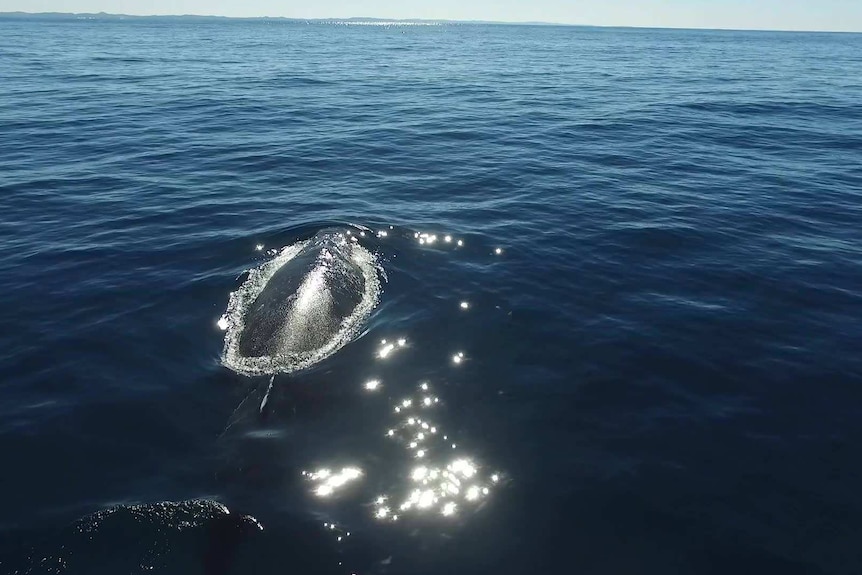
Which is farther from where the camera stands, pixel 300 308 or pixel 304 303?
pixel 304 303

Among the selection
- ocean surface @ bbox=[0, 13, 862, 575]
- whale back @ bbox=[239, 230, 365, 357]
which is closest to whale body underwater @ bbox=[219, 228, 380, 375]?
whale back @ bbox=[239, 230, 365, 357]

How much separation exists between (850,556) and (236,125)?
42.6 metres

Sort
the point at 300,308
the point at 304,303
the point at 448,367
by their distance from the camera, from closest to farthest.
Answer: the point at 448,367 < the point at 300,308 < the point at 304,303

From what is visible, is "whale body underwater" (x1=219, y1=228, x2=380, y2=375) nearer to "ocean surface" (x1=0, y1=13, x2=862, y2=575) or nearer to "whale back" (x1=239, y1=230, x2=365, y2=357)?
"whale back" (x1=239, y1=230, x2=365, y2=357)

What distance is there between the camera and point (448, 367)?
1525 centimetres

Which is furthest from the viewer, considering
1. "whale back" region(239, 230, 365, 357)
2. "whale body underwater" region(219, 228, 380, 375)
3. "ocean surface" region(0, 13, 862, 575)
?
"whale back" region(239, 230, 365, 357)

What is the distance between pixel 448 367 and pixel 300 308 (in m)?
4.84

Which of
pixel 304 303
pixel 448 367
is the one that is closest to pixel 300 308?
pixel 304 303

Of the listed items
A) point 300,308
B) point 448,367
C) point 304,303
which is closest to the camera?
point 448,367

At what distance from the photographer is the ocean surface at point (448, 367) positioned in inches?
415

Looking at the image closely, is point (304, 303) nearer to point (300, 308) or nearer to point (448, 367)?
point (300, 308)

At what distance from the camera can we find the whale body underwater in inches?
599

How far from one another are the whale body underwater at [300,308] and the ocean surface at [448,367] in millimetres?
509

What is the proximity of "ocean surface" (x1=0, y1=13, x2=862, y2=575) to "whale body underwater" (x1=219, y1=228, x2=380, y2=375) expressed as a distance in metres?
0.51
